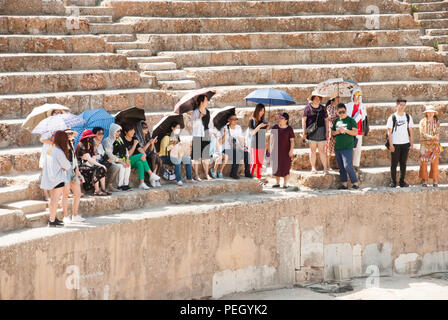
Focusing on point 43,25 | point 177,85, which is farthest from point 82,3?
point 177,85

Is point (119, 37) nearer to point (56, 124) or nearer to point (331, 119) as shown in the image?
point (331, 119)

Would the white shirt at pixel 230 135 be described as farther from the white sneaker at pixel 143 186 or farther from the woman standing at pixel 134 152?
the white sneaker at pixel 143 186

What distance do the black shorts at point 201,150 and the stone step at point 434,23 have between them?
7.99m

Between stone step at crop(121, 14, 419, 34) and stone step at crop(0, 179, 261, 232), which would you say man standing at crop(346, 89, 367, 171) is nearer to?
stone step at crop(0, 179, 261, 232)

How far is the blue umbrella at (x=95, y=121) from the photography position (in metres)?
10.5

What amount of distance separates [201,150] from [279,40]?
4.83 m

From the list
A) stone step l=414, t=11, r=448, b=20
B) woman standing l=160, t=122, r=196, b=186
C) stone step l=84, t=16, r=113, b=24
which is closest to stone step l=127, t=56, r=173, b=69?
stone step l=84, t=16, r=113, b=24

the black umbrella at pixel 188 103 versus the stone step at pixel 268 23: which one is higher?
the stone step at pixel 268 23

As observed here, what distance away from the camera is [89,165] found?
1032cm

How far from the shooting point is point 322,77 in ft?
48.7

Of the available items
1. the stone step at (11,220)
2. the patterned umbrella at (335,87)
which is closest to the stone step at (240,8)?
the patterned umbrella at (335,87)

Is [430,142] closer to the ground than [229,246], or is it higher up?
higher up

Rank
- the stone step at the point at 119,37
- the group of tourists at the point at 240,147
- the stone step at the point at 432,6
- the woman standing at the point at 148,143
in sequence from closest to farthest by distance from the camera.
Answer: the group of tourists at the point at 240,147 < the woman standing at the point at 148,143 < the stone step at the point at 119,37 < the stone step at the point at 432,6

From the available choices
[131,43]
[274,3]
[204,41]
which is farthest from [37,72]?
[274,3]
